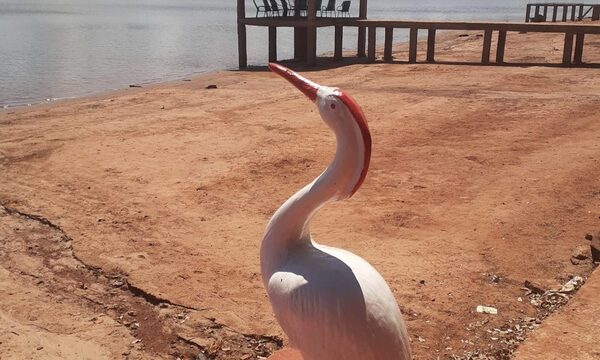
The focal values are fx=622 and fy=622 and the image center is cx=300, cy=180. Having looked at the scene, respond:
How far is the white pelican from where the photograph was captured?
112 inches

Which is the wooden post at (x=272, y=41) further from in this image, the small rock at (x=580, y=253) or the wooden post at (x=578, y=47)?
the small rock at (x=580, y=253)

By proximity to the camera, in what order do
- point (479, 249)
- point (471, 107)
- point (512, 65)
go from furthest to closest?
point (512, 65) → point (471, 107) → point (479, 249)

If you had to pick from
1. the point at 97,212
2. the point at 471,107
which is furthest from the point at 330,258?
the point at 471,107

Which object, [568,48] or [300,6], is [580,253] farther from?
[300,6]

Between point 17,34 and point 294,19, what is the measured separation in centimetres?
2044

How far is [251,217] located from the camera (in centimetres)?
739

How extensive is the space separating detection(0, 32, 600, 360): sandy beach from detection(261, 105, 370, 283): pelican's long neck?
172cm

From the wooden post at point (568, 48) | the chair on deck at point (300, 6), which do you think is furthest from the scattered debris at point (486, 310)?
the chair on deck at point (300, 6)

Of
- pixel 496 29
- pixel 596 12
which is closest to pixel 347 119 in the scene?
pixel 496 29

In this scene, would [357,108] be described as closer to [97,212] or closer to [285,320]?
[285,320]

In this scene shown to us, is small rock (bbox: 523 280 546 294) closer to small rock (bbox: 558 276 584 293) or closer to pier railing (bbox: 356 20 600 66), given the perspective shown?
small rock (bbox: 558 276 584 293)

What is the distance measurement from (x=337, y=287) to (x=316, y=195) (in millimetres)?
503

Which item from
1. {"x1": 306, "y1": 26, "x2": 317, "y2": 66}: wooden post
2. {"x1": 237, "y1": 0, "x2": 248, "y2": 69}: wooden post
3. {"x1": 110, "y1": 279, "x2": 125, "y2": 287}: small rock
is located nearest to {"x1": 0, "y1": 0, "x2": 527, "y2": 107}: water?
{"x1": 237, "y1": 0, "x2": 248, "y2": 69}: wooden post

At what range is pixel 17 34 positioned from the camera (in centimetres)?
3522
